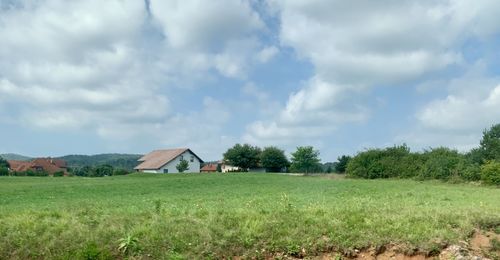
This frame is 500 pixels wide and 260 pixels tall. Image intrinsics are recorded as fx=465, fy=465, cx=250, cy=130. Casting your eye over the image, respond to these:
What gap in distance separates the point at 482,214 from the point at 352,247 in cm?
395

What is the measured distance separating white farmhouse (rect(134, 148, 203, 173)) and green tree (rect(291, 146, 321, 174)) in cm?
2474

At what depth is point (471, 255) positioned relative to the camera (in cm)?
914

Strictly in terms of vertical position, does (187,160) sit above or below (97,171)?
above

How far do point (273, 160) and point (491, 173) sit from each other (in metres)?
67.6

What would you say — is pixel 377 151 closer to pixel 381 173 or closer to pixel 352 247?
pixel 381 173

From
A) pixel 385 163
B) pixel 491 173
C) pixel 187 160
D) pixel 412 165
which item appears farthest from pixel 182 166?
pixel 491 173

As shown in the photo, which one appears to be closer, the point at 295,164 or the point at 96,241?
the point at 96,241

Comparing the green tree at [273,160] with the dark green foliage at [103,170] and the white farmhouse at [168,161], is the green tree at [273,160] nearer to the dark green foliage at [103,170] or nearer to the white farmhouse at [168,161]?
the white farmhouse at [168,161]

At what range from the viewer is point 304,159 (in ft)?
333

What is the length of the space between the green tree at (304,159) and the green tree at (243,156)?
11537mm

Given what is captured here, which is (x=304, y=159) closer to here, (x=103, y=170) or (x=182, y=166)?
(x=182, y=166)

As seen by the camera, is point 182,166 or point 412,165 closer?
point 412,165

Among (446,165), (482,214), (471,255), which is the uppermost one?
(446,165)

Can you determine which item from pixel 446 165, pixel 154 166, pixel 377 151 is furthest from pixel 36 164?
pixel 446 165
